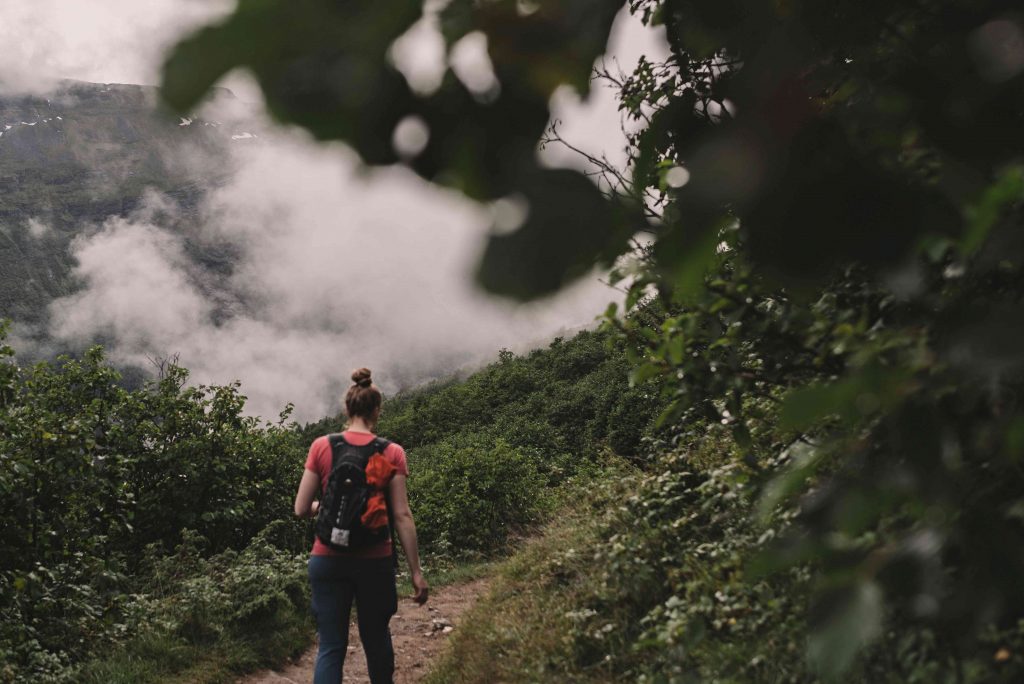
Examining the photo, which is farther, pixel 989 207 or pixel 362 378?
pixel 362 378

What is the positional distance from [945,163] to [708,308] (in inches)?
71.7

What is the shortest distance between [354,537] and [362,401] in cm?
74

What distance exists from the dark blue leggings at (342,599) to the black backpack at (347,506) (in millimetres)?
124

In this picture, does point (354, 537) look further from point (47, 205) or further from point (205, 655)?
point (47, 205)

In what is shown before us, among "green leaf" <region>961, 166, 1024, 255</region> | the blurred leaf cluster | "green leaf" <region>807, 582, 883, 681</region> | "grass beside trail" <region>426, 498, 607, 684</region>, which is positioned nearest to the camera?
"green leaf" <region>961, 166, 1024, 255</region>

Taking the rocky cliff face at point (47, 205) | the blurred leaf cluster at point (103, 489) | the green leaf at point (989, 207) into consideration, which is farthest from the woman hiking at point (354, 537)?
the rocky cliff face at point (47, 205)

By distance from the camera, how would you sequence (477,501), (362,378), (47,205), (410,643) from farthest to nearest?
1. (47,205)
2. (477,501)
3. (410,643)
4. (362,378)

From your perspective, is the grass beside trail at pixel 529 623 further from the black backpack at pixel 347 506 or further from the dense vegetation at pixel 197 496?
the dense vegetation at pixel 197 496

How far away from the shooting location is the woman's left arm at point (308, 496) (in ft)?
11.8

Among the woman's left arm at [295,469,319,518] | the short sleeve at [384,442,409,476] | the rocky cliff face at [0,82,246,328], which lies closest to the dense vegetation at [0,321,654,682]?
the short sleeve at [384,442,409,476]

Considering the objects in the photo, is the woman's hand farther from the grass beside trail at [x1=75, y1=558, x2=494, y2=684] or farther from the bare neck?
the grass beside trail at [x1=75, y1=558, x2=494, y2=684]

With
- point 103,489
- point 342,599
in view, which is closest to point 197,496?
point 103,489

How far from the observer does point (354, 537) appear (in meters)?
3.42

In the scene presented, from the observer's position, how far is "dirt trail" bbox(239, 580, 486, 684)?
637 centimetres
